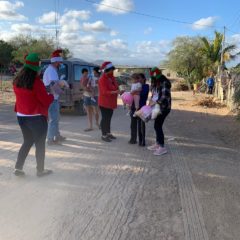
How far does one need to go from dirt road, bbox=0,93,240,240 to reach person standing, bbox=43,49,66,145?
0.32 meters

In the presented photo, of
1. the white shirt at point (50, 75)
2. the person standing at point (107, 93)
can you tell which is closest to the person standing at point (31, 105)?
the white shirt at point (50, 75)

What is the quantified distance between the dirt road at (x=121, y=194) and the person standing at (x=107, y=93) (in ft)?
1.49

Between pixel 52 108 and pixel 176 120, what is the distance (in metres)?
6.94

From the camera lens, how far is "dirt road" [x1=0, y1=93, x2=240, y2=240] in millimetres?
4488

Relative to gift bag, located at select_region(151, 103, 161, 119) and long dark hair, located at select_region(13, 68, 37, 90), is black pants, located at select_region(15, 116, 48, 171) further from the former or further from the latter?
gift bag, located at select_region(151, 103, 161, 119)

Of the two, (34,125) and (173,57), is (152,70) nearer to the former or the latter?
(34,125)

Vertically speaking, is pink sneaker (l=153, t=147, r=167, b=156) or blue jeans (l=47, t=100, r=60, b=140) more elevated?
blue jeans (l=47, t=100, r=60, b=140)

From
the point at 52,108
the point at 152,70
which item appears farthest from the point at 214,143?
the point at 52,108

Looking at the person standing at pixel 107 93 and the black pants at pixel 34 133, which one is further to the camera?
the person standing at pixel 107 93

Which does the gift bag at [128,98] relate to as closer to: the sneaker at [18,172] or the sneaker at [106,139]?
the sneaker at [106,139]

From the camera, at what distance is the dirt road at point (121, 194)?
14.7 ft

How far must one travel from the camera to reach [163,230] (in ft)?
14.9

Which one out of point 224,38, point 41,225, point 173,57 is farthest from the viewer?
point 173,57

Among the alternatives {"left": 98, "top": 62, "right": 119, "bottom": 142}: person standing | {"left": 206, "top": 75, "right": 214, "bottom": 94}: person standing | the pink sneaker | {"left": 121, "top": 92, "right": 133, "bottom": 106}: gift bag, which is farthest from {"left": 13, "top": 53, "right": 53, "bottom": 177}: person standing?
{"left": 206, "top": 75, "right": 214, "bottom": 94}: person standing
